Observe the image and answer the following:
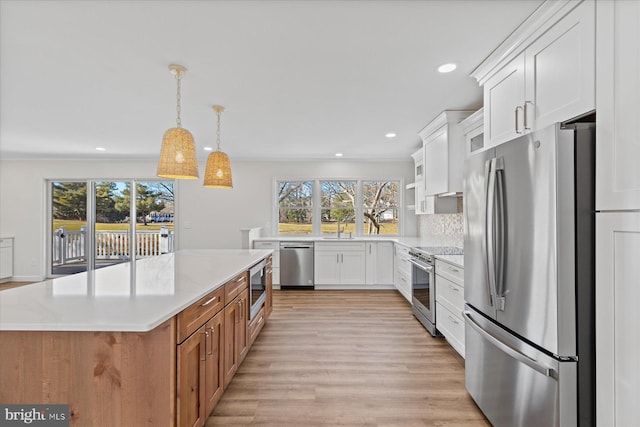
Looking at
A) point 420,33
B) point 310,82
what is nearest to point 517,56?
point 420,33

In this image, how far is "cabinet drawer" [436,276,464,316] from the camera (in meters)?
2.63

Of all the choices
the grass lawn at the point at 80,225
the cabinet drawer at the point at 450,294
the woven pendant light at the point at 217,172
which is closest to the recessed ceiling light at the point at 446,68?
the cabinet drawer at the point at 450,294

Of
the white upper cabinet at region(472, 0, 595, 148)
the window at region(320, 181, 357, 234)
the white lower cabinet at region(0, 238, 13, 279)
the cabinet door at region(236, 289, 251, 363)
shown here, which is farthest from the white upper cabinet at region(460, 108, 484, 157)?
the white lower cabinet at region(0, 238, 13, 279)

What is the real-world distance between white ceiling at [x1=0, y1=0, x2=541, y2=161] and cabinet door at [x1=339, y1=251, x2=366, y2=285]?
2218 millimetres

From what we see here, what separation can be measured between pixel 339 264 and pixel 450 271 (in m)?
2.63

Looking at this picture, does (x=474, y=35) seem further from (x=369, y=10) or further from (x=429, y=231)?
(x=429, y=231)

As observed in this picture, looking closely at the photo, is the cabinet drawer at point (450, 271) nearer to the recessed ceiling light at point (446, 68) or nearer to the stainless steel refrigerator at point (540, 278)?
the stainless steel refrigerator at point (540, 278)

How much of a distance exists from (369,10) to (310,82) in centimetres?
95

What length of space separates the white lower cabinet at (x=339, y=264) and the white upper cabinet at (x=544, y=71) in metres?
3.39

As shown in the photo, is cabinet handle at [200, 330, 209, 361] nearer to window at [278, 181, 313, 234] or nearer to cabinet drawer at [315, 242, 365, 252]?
cabinet drawer at [315, 242, 365, 252]

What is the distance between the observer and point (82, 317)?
1.28 m

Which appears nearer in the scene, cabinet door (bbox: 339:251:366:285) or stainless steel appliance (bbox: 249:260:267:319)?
stainless steel appliance (bbox: 249:260:267:319)
